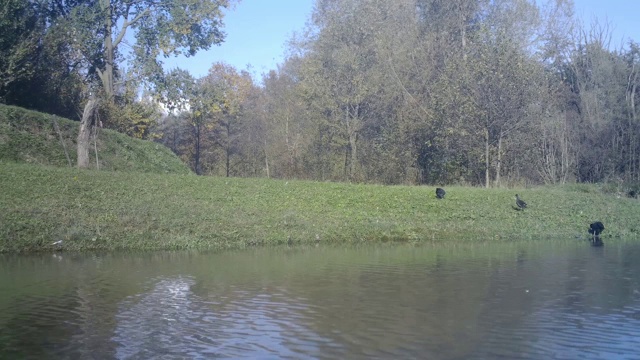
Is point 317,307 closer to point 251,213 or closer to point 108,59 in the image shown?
point 251,213

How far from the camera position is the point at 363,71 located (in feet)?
132

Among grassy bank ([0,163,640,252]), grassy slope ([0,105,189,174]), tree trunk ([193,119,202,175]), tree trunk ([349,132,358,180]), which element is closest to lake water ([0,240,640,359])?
grassy bank ([0,163,640,252])

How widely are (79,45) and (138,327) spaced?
31.0m

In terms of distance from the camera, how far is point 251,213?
74.2ft

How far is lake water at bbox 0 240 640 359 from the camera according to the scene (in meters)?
8.47

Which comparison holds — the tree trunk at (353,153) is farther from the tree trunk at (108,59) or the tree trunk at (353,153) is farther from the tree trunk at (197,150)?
the tree trunk at (108,59)

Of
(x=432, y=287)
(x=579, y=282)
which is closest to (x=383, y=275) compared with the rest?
(x=432, y=287)

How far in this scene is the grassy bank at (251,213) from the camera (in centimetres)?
1919

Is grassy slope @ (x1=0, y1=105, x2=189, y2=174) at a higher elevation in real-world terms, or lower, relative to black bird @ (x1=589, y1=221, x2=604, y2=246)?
higher

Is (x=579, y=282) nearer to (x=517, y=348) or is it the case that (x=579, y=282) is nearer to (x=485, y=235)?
(x=517, y=348)

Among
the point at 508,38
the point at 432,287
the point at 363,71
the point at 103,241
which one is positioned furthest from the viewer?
the point at 363,71

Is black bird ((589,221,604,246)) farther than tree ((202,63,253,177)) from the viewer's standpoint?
No

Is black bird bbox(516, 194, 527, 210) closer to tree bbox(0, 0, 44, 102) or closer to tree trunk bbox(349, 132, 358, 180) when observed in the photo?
tree trunk bbox(349, 132, 358, 180)

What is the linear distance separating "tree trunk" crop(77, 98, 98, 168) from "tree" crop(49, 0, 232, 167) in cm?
1057
